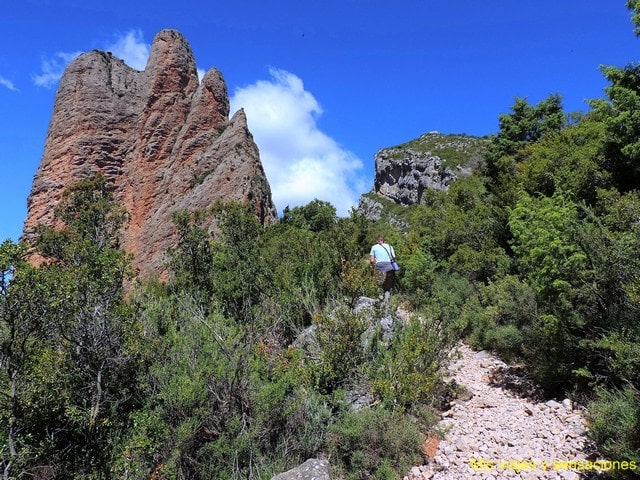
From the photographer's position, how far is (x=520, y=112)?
23.8 metres

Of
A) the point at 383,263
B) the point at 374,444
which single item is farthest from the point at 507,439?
the point at 383,263

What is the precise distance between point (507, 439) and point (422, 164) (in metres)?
66.7

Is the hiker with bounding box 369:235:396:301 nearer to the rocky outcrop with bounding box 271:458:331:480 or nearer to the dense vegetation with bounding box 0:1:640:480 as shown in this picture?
the dense vegetation with bounding box 0:1:640:480

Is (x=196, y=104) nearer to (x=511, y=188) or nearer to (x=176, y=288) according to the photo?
(x=176, y=288)

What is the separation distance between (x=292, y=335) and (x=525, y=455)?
480 centimetres

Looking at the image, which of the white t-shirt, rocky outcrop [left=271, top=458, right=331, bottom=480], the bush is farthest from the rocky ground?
the white t-shirt

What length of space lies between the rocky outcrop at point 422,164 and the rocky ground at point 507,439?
1819 inches

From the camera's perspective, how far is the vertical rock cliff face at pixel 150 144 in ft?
92.0

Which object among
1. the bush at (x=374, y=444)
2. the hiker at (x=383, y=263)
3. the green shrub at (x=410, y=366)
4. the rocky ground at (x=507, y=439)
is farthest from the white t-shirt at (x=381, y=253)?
the bush at (x=374, y=444)

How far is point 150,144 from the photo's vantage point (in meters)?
31.9

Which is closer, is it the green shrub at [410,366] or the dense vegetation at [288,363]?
the dense vegetation at [288,363]

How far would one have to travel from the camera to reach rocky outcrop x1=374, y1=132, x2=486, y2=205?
55.8 meters

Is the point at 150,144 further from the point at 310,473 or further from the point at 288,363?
the point at 310,473

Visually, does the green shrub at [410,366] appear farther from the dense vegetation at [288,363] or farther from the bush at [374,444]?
the bush at [374,444]
